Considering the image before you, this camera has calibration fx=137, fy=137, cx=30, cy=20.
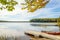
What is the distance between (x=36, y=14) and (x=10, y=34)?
44cm

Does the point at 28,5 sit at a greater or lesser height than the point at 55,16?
greater

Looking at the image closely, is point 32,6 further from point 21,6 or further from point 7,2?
point 7,2

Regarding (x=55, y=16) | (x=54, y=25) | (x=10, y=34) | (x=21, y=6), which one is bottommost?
(x=10, y=34)

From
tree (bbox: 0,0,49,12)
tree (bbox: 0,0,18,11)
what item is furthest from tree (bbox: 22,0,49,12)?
tree (bbox: 0,0,18,11)

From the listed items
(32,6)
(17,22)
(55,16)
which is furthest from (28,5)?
(55,16)

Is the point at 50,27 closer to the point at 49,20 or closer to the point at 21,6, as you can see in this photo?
the point at 49,20

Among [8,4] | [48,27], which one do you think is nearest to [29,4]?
[8,4]

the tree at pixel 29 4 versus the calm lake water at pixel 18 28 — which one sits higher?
the tree at pixel 29 4

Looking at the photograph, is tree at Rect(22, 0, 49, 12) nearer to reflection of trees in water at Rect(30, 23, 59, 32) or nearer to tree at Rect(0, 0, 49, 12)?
tree at Rect(0, 0, 49, 12)

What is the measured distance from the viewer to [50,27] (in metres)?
1.84

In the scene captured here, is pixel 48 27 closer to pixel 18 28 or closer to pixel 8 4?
pixel 18 28

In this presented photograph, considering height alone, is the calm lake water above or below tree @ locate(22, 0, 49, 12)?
below

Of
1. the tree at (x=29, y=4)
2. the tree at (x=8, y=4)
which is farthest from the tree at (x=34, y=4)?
the tree at (x=8, y=4)

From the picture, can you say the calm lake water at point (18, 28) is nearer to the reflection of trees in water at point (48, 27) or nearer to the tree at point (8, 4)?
the reflection of trees in water at point (48, 27)
